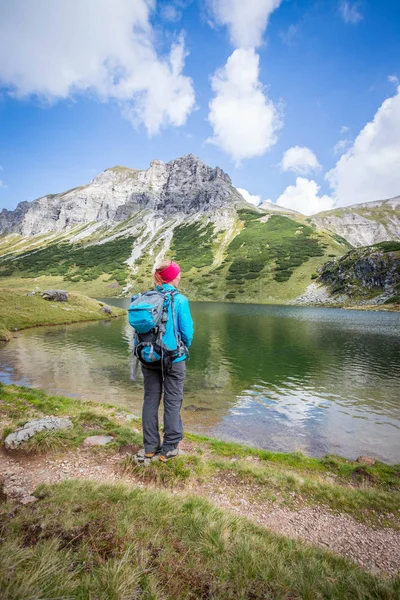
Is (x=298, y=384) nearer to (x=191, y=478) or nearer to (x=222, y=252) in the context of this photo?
(x=191, y=478)

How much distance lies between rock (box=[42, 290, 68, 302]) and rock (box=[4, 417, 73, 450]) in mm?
46908

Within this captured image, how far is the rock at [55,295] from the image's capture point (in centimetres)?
5052

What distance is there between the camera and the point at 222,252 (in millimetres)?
154625

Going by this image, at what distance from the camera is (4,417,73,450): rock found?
25.1 feet

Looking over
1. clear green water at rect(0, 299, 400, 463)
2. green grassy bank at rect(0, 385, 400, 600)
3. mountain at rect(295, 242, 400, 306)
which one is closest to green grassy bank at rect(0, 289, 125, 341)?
clear green water at rect(0, 299, 400, 463)

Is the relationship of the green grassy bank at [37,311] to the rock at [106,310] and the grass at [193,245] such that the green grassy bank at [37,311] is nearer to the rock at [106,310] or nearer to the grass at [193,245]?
the rock at [106,310]

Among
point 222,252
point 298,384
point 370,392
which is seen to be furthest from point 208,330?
point 222,252

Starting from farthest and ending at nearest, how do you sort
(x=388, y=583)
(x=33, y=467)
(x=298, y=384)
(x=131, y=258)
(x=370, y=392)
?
(x=131, y=258), (x=298, y=384), (x=370, y=392), (x=33, y=467), (x=388, y=583)

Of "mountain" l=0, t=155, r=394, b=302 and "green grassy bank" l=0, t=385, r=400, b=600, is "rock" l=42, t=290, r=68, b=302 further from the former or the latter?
"mountain" l=0, t=155, r=394, b=302

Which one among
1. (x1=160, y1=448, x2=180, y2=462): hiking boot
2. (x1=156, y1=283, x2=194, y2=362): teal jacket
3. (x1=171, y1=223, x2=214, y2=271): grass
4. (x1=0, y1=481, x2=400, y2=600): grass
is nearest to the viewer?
(x1=0, y1=481, x2=400, y2=600): grass

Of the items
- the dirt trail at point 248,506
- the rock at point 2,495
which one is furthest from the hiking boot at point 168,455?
the rock at point 2,495

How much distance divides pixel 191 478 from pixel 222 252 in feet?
496

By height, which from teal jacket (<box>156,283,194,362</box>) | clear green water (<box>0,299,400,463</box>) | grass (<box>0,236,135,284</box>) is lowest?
clear green water (<box>0,299,400,463</box>)

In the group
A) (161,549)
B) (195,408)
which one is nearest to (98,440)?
(161,549)
